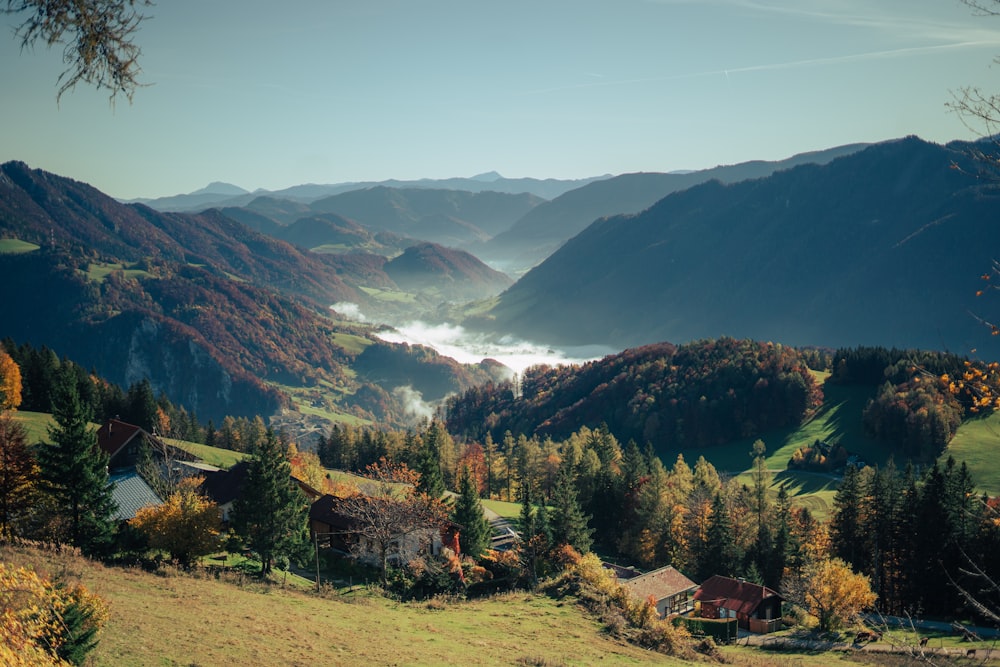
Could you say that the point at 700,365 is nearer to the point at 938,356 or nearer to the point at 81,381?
the point at 938,356

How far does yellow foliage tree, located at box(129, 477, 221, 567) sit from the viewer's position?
Answer: 4116 centimetres

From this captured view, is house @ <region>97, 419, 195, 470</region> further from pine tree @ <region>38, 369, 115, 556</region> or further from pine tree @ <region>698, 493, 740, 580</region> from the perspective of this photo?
pine tree @ <region>698, 493, 740, 580</region>

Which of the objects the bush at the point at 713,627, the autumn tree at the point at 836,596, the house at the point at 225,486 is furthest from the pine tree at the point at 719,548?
the house at the point at 225,486

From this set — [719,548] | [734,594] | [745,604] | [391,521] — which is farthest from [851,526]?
[391,521]

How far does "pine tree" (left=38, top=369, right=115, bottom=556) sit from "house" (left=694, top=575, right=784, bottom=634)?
4607 centimetres

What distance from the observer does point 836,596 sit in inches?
2061

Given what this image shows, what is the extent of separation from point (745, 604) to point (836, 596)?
7601 mm

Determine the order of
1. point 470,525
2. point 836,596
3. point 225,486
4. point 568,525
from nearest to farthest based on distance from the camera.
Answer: point 836,596
point 470,525
point 225,486
point 568,525

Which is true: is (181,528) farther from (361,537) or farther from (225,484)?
(225,484)

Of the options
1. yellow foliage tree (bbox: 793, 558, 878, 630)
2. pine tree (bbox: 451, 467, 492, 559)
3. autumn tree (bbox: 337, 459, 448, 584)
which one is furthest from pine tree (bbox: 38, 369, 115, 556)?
yellow foliage tree (bbox: 793, 558, 878, 630)

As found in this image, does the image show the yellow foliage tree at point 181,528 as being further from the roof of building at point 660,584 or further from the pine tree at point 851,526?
the pine tree at point 851,526

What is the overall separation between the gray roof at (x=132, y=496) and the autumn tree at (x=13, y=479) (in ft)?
23.9

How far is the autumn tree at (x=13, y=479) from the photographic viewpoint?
40.3m

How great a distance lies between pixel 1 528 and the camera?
38.5 metres
